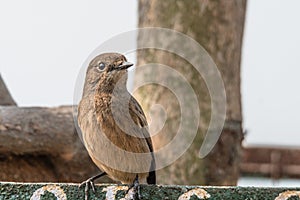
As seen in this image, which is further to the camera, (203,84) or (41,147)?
(203,84)

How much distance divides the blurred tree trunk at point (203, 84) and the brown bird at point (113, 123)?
1.37 m

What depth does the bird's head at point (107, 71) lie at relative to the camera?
2.17m

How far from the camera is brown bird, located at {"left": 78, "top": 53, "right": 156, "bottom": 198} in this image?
2166mm

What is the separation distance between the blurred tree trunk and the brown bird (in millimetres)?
1367

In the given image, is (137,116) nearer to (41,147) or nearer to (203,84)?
(41,147)

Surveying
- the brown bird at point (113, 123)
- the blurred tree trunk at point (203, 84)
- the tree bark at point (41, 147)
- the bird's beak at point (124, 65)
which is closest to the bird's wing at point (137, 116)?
the brown bird at point (113, 123)

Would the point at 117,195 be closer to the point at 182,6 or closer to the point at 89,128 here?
the point at 89,128

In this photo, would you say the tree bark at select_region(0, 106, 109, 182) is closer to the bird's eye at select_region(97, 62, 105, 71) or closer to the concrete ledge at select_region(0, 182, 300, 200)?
the bird's eye at select_region(97, 62, 105, 71)

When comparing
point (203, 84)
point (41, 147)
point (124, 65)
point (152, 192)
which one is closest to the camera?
point (152, 192)

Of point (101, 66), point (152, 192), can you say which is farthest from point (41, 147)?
point (152, 192)

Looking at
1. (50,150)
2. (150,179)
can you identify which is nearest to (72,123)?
(50,150)

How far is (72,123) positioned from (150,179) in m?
1.12

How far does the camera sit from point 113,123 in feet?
7.12

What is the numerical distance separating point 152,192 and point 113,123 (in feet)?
1.36
